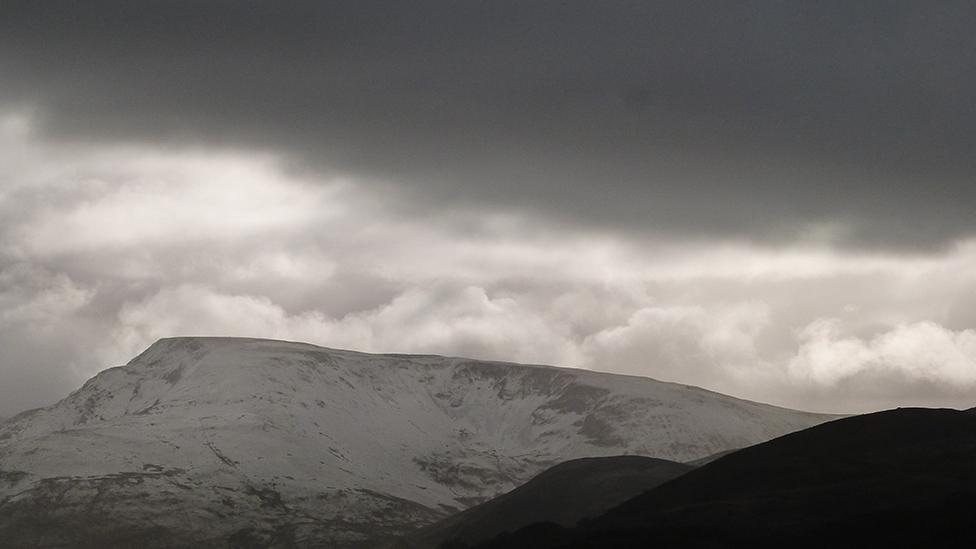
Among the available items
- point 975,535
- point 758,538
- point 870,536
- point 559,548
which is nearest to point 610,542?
point 559,548

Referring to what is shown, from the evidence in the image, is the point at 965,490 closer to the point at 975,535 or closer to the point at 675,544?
the point at 975,535

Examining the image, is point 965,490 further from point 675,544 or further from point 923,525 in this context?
point 675,544

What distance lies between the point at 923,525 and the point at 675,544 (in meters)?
33.6

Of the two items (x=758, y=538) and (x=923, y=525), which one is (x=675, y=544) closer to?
(x=758, y=538)

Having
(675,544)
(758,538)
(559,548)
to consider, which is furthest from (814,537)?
(559,548)

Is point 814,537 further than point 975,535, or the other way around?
point 814,537

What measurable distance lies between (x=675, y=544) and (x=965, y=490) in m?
42.7

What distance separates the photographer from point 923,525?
189 meters

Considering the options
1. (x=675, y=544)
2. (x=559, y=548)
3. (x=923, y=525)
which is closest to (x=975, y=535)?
(x=923, y=525)

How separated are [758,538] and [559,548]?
93.7 ft

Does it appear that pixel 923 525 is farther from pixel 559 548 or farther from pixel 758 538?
pixel 559 548

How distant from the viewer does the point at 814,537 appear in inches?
7771

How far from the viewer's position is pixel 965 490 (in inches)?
7820

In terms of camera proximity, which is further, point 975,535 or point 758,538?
point 758,538
